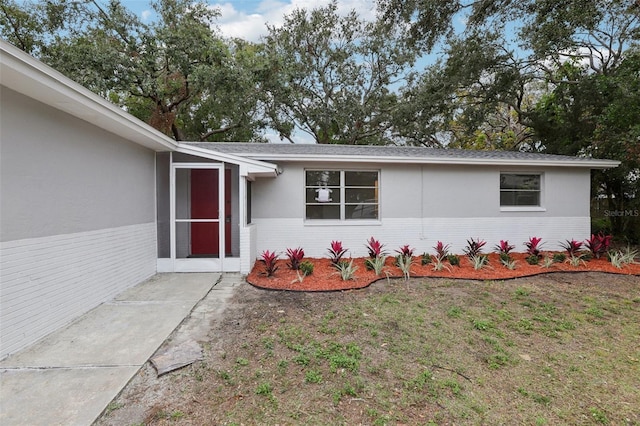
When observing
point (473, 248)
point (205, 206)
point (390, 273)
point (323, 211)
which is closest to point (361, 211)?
point (323, 211)

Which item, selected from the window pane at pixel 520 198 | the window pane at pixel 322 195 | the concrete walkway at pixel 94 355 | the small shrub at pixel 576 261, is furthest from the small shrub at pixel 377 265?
the window pane at pixel 520 198

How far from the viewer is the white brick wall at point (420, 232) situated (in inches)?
304

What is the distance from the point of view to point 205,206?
718 cm

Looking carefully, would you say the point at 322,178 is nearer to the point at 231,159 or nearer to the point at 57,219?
the point at 231,159

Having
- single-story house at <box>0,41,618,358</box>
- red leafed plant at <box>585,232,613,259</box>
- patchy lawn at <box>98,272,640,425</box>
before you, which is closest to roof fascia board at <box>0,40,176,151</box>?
single-story house at <box>0,41,618,358</box>

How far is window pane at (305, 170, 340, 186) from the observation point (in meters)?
7.88

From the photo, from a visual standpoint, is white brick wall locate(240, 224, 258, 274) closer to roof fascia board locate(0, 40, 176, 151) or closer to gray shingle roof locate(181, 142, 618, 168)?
gray shingle roof locate(181, 142, 618, 168)

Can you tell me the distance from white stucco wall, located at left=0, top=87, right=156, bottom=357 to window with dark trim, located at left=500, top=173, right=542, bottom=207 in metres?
9.32

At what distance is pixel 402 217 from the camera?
26.6ft

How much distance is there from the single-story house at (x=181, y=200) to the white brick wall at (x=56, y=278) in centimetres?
1

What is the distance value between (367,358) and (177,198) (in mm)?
5748

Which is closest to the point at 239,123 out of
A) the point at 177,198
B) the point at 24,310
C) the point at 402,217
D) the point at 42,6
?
the point at 42,6

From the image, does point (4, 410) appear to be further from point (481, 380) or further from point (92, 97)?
point (481, 380)

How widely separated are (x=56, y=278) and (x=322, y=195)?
556cm
